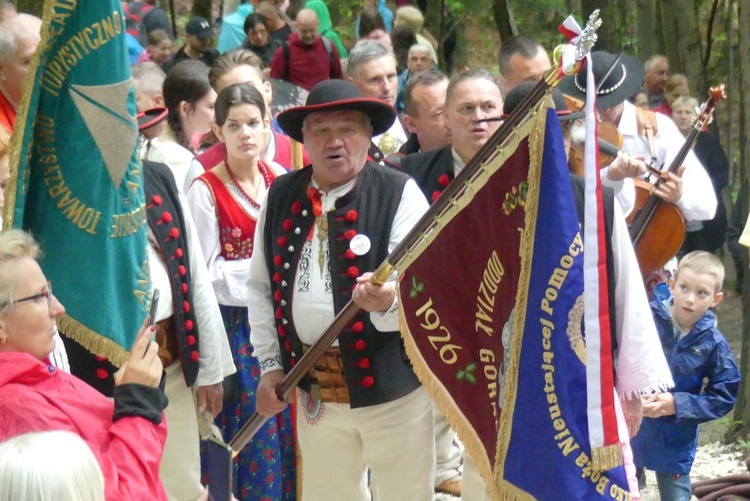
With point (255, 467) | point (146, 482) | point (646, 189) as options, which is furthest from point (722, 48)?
point (146, 482)

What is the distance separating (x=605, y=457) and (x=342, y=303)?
55.8 inches

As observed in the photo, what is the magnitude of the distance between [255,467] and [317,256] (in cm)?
144

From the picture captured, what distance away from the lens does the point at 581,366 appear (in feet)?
12.9

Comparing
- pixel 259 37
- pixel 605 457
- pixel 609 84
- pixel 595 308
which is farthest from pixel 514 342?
pixel 259 37

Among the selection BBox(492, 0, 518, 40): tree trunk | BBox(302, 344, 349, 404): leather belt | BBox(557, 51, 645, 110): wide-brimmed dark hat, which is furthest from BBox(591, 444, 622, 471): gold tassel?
BBox(492, 0, 518, 40): tree trunk

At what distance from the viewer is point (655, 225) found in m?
6.43

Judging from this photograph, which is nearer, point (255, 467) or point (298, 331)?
point (298, 331)

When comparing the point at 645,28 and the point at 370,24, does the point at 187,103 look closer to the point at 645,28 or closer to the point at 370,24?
the point at 370,24

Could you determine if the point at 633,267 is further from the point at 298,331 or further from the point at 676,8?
the point at 676,8

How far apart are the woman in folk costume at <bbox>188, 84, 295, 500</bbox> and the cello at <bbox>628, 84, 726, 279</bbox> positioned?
206 cm

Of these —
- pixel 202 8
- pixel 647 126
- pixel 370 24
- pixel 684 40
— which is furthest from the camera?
pixel 202 8

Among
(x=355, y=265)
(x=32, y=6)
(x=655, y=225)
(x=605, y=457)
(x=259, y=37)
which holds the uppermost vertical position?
(x=259, y=37)

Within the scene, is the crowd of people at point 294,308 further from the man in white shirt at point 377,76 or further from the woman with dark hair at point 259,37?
the woman with dark hair at point 259,37

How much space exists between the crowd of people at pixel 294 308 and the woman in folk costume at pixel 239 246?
0.03ft
